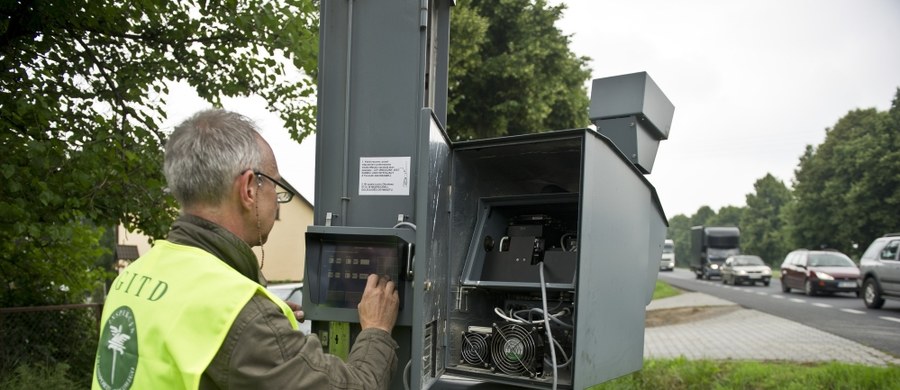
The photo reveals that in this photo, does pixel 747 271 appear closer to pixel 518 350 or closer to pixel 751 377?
pixel 751 377

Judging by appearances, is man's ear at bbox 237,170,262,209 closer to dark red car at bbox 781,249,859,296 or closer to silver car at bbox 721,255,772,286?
dark red car at bbox 781,249,859,296

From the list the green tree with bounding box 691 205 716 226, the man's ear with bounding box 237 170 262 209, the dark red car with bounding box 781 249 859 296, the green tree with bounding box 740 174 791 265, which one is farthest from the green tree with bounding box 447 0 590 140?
the green tree with bounding box 691 205 716 226

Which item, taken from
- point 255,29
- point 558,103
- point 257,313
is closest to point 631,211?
point 257,313

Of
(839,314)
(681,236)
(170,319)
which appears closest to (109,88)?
(170,319)

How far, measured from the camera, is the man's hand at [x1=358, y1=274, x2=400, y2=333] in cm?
225

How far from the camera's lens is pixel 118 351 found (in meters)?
1.60

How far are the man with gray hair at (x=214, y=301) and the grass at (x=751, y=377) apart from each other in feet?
14.6

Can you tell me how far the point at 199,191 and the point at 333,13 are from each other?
4.19 feet

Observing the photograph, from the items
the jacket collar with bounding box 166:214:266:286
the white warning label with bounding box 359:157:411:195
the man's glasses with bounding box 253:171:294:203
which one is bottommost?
the jacket collar with bounding box 166:214:266:286

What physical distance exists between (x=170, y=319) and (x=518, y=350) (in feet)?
4.65

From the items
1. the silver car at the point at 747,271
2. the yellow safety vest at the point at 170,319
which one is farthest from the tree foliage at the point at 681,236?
the yellow safety vest at the point at 170,319

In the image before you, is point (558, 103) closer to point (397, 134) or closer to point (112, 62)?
A: point (112, 62)

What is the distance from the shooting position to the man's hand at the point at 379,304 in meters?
2.25

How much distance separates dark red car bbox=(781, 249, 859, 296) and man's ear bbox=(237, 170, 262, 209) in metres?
19.0
